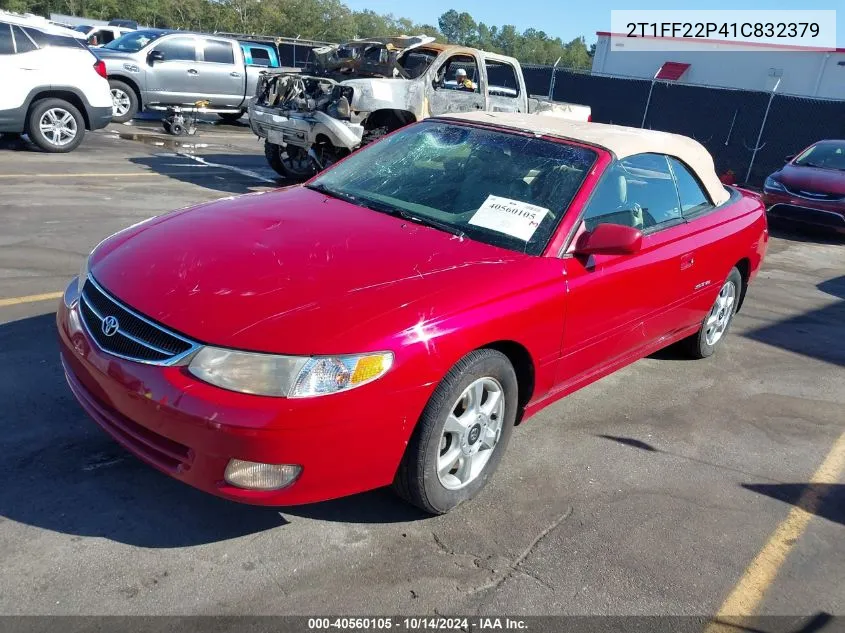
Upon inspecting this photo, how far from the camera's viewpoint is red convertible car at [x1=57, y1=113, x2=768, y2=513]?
8.72ft

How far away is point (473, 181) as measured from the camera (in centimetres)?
398

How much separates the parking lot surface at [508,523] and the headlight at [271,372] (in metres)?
0.71

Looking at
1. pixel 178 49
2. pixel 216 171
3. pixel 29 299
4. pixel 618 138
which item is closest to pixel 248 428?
pixel 618 138

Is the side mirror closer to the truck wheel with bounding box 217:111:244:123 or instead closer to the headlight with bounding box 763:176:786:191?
the headlight with bounding box 763:176:786:191

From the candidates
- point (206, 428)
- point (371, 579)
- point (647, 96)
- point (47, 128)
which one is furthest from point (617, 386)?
point (647, 96)

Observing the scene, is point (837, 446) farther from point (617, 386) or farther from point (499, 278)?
point (499, 278)

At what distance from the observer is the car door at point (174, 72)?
15601 mm

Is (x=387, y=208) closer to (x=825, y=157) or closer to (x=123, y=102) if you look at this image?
(x=825, y=157)

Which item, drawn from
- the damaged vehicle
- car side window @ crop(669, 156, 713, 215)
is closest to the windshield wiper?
car side window @ crop(669, 156, 713, 215)

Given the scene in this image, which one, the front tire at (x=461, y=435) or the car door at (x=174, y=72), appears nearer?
the front tire at (x=461, y=435)

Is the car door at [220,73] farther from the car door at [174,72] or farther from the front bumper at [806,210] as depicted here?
the front bumper at [806,210]

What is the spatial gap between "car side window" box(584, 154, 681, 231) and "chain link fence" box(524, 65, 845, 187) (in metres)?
11.9

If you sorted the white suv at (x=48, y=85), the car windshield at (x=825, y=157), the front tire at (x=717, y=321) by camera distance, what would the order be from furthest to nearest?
the car windshield at (x=825, y=157) < the white suv at (x=48, y=85) < the front tire at (x=717, y=321)

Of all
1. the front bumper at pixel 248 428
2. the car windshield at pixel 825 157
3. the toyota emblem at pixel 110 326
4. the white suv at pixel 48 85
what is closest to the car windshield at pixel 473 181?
the front bumper at pixel 248 428
